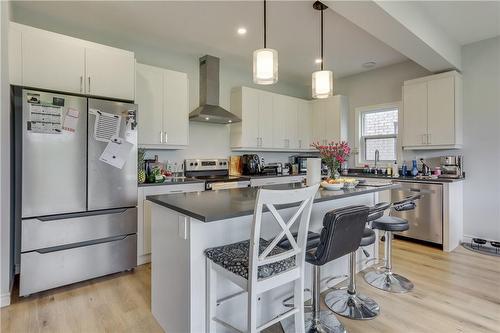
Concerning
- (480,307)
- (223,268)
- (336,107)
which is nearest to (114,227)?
(223,268)

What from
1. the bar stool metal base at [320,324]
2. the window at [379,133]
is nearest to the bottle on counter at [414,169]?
the window at [379,133]

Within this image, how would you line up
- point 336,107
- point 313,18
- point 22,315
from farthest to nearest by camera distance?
1. point 336,107
2. point 313,18
3. point 22,315

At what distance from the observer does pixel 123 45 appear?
3.50 meters

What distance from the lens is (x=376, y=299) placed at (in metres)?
2.34

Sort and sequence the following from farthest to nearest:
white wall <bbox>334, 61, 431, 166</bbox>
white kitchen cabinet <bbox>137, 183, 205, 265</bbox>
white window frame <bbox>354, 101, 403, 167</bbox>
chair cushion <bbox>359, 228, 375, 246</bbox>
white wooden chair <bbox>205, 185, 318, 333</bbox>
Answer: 1. white window frame <bbox>354, 101, 403, 167</bbox>
2. white wall <bbox>334, 61, 431, 166</bbox>
3. white kitchen cabinet <bbox>137, 183, 205, 265</bbox>
4. chair cushion <bbox>359, 228, 375, 246</bbox>
5. white wooden chair <bbox>205, 185, 318, 333</bbox>

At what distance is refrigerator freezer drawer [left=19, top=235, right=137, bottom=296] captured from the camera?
236 centimetres

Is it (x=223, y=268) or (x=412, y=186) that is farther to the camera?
(x=412, y=186)

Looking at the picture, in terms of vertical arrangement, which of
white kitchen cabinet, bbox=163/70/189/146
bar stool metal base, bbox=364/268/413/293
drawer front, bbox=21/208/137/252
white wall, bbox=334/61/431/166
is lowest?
bar stool metal base, bbox=364/268/413/293

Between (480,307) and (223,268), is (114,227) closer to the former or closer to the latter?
(223,268)

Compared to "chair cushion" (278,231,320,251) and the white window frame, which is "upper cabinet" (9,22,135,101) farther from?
the white window frame

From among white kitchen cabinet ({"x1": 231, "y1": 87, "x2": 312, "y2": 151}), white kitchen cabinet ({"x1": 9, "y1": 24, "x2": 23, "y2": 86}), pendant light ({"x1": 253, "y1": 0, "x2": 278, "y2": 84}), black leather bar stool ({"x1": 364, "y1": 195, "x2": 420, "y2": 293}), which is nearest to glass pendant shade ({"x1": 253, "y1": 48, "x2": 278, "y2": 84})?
pendant light ({"x1": 253, "y1": 0, "x2": 278, "y2": 84})

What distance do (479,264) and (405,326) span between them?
1.81m

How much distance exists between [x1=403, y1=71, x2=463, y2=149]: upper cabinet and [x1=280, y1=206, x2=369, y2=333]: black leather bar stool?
2899 mm

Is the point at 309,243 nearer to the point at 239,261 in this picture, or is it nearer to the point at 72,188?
the point at 239,261
